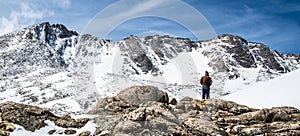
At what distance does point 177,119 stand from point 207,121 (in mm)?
1688

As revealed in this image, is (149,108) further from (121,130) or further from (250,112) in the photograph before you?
(250,112)

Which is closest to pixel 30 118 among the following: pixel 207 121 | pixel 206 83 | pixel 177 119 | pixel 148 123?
pixel 148 123

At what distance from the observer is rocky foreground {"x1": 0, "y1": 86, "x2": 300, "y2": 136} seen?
17797mm

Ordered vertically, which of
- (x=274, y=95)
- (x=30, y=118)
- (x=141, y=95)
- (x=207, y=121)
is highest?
(x=274, y=95)

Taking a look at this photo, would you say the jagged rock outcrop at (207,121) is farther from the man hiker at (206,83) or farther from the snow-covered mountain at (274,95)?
the man hiker at (206,83)

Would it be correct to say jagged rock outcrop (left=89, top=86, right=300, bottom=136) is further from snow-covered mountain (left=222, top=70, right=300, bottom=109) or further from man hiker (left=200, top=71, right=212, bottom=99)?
man hiker (left=200, top=71, right=212, bottom=99)

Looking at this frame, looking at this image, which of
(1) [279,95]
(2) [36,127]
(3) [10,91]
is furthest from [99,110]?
(3) [10,91]

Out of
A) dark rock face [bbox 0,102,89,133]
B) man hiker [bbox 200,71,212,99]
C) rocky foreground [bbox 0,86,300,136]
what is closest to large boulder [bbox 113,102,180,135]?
rocky foreground [bbox 0,86,300,136]

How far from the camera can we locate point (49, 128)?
20516mm

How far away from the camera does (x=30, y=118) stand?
67.5ft

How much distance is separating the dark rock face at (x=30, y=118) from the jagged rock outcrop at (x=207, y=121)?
164 cm

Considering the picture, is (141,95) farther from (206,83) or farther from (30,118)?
(30,118)

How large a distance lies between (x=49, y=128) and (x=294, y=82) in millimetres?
17615

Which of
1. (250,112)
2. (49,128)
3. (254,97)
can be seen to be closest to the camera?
(250,112)
